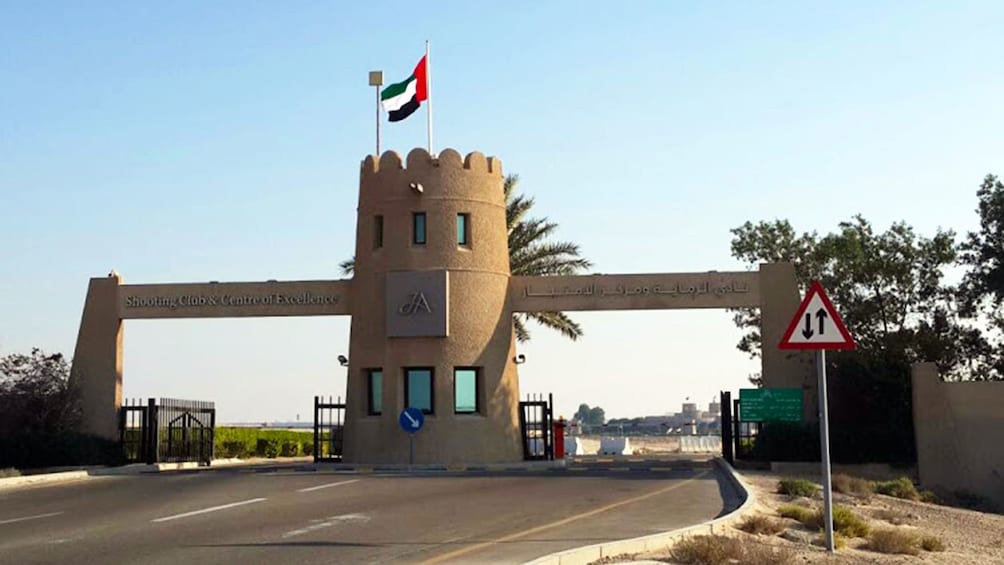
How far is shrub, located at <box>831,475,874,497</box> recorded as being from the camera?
23672 millimetres

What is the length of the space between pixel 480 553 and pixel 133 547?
397 centimetres

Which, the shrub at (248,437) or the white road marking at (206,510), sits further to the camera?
the shrub at (248,437)

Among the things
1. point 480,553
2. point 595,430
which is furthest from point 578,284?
point 595,430

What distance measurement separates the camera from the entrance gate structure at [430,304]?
1352 inches

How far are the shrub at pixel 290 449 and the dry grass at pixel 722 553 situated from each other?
37.8m

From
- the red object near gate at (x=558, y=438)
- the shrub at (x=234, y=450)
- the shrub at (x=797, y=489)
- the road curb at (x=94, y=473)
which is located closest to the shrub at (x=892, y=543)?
the shrub at (x=797, y=489)

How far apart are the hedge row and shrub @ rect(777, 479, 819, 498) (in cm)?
2502

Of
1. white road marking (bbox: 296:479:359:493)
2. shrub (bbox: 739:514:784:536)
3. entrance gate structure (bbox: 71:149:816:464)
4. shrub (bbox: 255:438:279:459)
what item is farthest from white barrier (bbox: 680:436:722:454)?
shrub (bbox: 739:514:784:536)

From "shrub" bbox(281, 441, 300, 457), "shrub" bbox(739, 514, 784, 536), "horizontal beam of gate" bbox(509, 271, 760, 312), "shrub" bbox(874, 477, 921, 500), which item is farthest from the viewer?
"shrub" bbox(281, 441, 300, 457)

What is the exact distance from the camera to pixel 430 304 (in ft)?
113

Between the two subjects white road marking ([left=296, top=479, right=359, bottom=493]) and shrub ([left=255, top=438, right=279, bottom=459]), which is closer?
white road marking ([left=296, top=479, right=359, bottom=493])

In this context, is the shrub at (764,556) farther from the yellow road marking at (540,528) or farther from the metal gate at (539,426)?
the metal gate at (539,426)

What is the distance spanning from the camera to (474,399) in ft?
116

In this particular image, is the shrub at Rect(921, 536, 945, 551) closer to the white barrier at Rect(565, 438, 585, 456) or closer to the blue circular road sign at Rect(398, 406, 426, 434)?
the blue circular road sign at Rect(398, 406, 426, 434)
